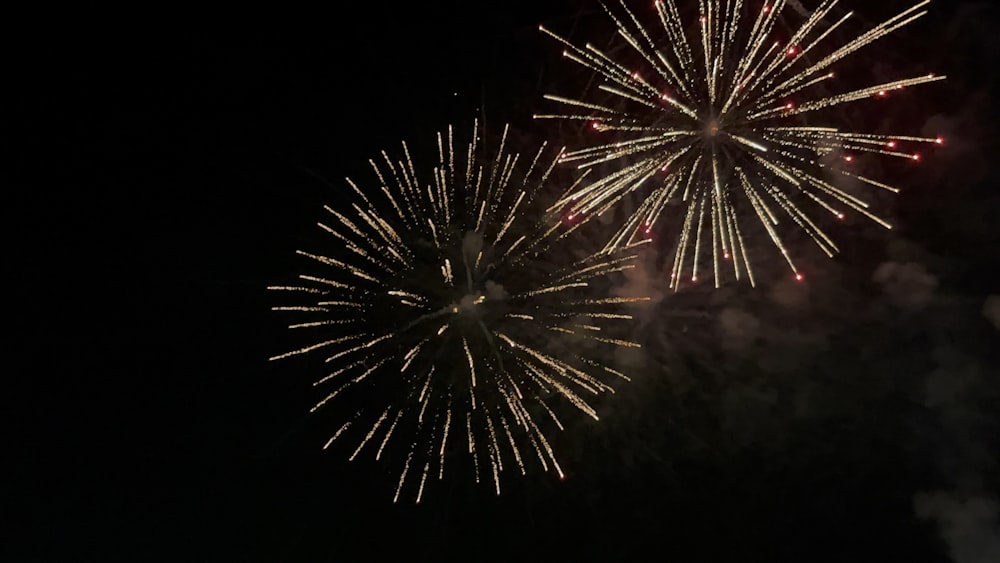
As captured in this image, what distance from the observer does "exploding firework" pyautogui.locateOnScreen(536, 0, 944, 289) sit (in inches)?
331

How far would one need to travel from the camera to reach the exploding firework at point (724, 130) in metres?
8.40

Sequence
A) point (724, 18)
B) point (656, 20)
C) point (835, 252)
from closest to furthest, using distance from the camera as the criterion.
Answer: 1. point (724, 18)
2. point (656, 20)
3. point (835, 252)

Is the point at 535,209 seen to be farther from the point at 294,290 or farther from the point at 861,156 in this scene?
the point at 861,156

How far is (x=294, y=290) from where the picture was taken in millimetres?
9664

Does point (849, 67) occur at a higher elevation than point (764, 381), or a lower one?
higher

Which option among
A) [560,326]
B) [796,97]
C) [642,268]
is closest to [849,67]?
[796,97]

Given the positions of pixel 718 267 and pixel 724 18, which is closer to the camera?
pixel 724 18

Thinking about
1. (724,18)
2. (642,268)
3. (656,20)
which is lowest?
(642,268)

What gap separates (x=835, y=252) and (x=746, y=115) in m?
2.83

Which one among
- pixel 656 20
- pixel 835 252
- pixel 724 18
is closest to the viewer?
pixel 724 18

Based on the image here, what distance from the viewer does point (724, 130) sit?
8453mm

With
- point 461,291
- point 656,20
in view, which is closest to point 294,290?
point 461,291

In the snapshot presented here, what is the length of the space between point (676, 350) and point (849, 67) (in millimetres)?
4877

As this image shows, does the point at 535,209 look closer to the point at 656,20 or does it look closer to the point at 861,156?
the point at 656,20
